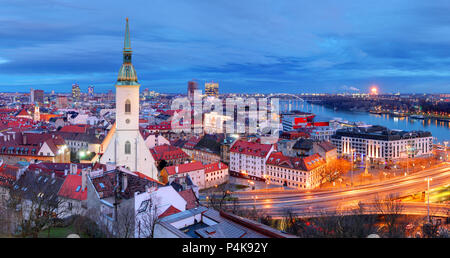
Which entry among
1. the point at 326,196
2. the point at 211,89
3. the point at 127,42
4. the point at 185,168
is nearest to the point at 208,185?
the point at 185,168

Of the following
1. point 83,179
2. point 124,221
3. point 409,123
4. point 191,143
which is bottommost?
point 124,221

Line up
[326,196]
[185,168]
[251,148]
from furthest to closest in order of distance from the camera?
[251,148] < [185,168] < [326,196]

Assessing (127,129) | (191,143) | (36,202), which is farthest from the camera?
(191,143)

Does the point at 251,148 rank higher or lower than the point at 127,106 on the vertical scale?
lower

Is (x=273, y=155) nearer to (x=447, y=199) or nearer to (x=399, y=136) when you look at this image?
(x=447, y=199)

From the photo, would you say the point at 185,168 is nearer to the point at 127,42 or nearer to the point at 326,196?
the point at 326,196

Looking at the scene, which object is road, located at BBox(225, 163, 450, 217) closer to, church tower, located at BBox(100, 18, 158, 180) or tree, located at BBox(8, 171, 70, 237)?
church tower, located at BBox(100, 18, 158, 180)
